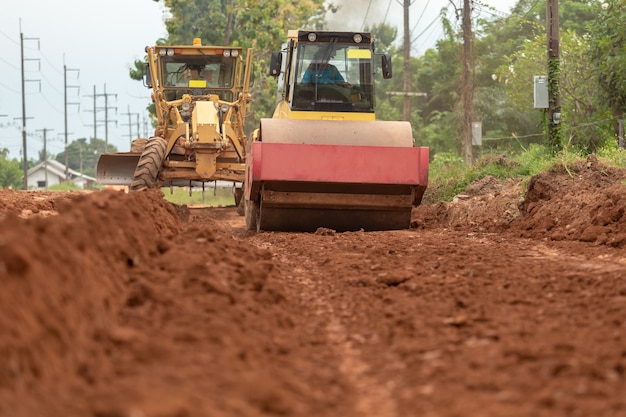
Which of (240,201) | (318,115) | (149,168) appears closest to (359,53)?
(318,115)

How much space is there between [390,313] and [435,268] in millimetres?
2696

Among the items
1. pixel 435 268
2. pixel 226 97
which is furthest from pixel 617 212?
pixel 226 97

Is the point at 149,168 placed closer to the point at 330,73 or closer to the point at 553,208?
the point at 330,73

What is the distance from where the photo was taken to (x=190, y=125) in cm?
2028

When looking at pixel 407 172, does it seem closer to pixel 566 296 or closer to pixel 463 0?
pixel 566 296

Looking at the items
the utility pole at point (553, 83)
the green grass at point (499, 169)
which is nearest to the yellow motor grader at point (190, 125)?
the green grass at point (499, 169)

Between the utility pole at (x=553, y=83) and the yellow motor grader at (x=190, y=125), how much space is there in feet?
22.2

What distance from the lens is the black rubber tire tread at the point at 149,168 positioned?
1752 centimetres

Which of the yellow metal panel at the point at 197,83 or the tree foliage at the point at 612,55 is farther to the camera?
the tree foliage at the point at 612,55

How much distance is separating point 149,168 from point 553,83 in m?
10.0

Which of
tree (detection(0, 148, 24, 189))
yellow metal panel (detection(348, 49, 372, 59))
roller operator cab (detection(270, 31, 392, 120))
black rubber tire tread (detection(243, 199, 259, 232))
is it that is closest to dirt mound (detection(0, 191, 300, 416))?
black rubber tire tread (detection(243, 199, 259, 232))

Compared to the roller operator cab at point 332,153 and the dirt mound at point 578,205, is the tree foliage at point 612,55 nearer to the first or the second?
the dirt mound at point 578,205

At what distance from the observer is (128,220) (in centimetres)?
911

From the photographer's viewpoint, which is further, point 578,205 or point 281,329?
point 578,205
